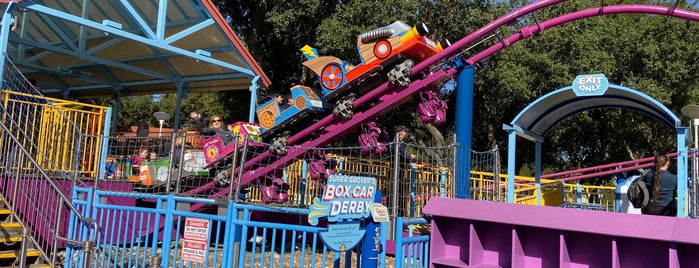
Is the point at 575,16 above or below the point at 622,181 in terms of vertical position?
above

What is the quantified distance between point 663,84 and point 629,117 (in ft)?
15.6

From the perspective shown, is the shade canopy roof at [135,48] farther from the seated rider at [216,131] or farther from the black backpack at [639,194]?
the black backpack at [639,194]

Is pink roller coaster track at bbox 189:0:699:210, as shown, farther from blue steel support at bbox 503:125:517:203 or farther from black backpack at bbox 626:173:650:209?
black backpack at bbox 626:173:650:209

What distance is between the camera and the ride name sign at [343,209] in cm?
466

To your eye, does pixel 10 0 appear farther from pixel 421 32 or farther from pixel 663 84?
pixel 663 84

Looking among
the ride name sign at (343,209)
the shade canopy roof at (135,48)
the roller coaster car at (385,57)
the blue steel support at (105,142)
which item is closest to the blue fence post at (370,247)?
the ride name sign at (343,209)

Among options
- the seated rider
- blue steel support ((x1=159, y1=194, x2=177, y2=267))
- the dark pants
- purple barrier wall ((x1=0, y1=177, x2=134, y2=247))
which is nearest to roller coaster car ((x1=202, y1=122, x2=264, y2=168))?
the seated rider

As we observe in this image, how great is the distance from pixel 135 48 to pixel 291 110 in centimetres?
562

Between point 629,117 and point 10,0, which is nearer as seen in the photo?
point 10,0

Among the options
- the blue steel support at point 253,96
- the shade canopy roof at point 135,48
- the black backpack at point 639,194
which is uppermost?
the shade canopy roof at point 135,48

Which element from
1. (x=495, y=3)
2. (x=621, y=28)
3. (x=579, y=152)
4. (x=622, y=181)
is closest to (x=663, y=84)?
(x=621, y=28)

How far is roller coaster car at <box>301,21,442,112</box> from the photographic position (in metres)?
9.77

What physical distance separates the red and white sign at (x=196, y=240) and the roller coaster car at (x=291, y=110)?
15.1 ft

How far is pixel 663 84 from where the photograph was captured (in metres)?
22.4
